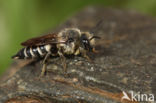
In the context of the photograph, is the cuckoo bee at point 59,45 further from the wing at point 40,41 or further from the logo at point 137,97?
the logo at point 137,97

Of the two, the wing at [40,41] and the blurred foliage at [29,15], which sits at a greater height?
the blurred foliage at [29,15]

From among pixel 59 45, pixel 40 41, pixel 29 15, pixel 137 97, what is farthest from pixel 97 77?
pixel 29 15

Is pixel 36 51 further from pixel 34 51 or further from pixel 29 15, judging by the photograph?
pixel 29 15

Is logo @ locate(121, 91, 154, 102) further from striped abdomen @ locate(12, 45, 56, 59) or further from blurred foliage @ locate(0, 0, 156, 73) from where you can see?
blurred foliage @ locate(0, 0, 156, 73)

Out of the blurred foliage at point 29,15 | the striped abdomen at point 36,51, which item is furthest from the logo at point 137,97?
the blurred foliage at point 29,15

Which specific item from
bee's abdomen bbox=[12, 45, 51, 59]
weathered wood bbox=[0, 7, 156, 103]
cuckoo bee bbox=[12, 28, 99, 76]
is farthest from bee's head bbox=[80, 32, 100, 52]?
bee's abdomen bbox=[12, 45, 51, 59]
